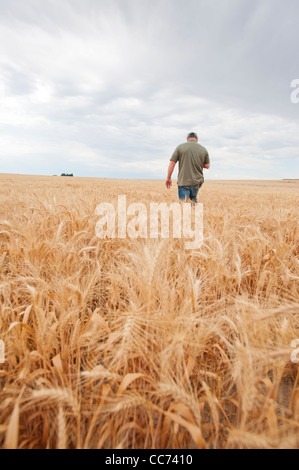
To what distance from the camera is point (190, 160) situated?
5328mm

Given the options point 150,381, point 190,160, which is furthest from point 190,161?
point 150,381

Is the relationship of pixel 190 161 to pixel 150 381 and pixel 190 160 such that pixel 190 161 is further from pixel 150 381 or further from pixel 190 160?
pixel 150 381

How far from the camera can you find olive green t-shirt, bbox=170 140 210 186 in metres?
5.35

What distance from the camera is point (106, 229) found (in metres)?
2.30

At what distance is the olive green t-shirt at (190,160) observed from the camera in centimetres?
535

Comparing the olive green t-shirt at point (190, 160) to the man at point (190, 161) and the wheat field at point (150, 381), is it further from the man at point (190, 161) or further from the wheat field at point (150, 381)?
the wheat field at point (150, 381)

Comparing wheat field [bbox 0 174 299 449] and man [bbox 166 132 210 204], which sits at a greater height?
man [bbox 166 132 210 204]

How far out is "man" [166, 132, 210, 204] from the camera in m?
5.36

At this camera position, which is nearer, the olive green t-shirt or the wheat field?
the wheat field

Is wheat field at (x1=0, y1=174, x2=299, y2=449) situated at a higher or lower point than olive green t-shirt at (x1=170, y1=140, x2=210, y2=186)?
lower

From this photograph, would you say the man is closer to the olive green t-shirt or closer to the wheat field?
the olive green t-shirt

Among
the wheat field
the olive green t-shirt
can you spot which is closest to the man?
the olive green t-shirt

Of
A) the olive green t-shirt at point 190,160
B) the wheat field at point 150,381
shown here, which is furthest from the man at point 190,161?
the wheat field at point 150,381
